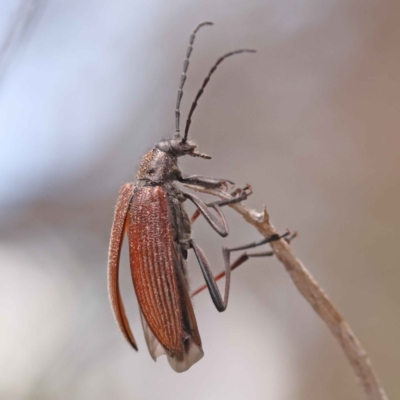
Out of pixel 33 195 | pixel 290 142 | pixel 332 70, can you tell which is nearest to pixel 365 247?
pixel 290 142

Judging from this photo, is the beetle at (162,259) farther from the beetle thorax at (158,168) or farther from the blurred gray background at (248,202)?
the blurred gray background at (248,202)

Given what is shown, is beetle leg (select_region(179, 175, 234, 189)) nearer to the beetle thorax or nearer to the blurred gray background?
the beetle thorax

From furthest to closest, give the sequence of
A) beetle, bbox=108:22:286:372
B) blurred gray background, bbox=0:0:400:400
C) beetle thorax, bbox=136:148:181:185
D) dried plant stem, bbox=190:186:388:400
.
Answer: blurred gray background, bbox=0:0:400:400 < beetle thorax, bbox=136:148:181:185 < beetle, bbox=108:22:286:372 < dried plant stem, bbox=190:186:388:400

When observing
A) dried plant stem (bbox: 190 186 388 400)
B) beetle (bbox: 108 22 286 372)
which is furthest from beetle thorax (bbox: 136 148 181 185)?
dried plant stem (bbox: 190 186 388 400)

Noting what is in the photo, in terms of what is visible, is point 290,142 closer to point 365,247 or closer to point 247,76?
point 247,76

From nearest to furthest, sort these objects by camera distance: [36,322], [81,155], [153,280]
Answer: [153,280]
[36,322]
[81,155]

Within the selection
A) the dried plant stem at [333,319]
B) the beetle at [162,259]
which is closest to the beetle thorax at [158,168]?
the beetle at [162,259]

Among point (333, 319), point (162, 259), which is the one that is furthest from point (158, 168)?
point (333, 319)
